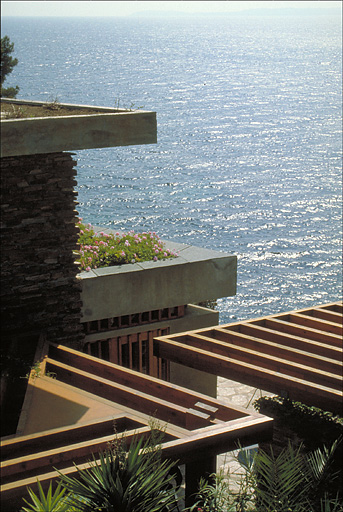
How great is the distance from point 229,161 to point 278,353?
57.1m

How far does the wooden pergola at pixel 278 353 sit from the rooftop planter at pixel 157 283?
1.22 m

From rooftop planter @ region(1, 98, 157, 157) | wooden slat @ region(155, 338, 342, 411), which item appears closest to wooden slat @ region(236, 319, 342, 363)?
wooden slat @ region(155, 338, 342, 411)

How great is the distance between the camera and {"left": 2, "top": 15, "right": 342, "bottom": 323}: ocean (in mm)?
41062

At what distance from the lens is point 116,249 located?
33.5 feet

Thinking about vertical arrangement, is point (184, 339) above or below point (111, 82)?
below

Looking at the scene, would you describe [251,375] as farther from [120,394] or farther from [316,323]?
[316,323]

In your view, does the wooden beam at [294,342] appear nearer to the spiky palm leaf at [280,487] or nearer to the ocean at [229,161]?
the spiky palm leaf at [280,487]

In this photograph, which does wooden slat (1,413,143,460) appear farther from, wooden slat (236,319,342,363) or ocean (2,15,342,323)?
ocean (2,15,342,323)

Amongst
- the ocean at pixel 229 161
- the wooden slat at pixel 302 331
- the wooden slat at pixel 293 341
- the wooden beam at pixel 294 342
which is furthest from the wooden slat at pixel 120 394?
the ocean at pixel 229 161

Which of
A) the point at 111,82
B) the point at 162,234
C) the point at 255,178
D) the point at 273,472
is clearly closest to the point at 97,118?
the point at 273,472

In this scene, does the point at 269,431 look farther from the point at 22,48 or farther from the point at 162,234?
the point at 22,48

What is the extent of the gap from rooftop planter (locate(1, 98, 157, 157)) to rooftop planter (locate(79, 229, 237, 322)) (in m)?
2.09

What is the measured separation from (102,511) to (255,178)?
57.1 meters

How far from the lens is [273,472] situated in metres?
4.57
